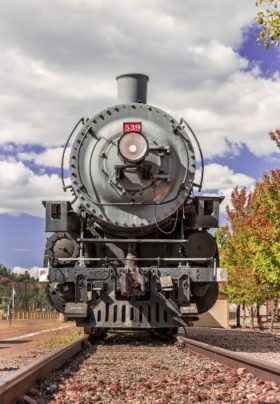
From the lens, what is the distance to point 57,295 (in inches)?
409

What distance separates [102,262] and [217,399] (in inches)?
233

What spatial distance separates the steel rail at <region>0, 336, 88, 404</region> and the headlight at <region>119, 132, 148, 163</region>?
3751mm

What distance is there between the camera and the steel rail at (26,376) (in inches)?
157

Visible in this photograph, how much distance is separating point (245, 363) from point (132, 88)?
6.64m

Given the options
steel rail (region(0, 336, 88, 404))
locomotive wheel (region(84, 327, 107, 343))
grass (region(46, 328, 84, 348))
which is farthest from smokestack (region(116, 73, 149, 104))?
steel rail (region(0, 336, 88, 404))

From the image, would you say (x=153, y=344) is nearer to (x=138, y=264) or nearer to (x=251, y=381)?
(x=138, y=264)

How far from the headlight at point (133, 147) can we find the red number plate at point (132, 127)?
199 millimetres

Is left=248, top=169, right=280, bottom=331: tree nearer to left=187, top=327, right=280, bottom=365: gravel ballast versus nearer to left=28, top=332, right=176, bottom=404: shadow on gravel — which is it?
left=187, top=327, right=280, bottom=365: gravel ballast

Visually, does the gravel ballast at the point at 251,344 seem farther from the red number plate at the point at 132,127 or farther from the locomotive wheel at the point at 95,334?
the red number plate at the point at 132,127

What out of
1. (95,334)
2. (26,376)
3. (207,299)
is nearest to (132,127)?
(207,299)

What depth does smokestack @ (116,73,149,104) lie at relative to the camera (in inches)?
452

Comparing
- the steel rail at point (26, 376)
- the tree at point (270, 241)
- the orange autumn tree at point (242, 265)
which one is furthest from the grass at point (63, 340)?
the orange autumn tree at point (242, 265)

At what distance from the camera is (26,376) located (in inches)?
190

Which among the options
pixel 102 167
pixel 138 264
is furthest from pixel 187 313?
pixel 102 167
